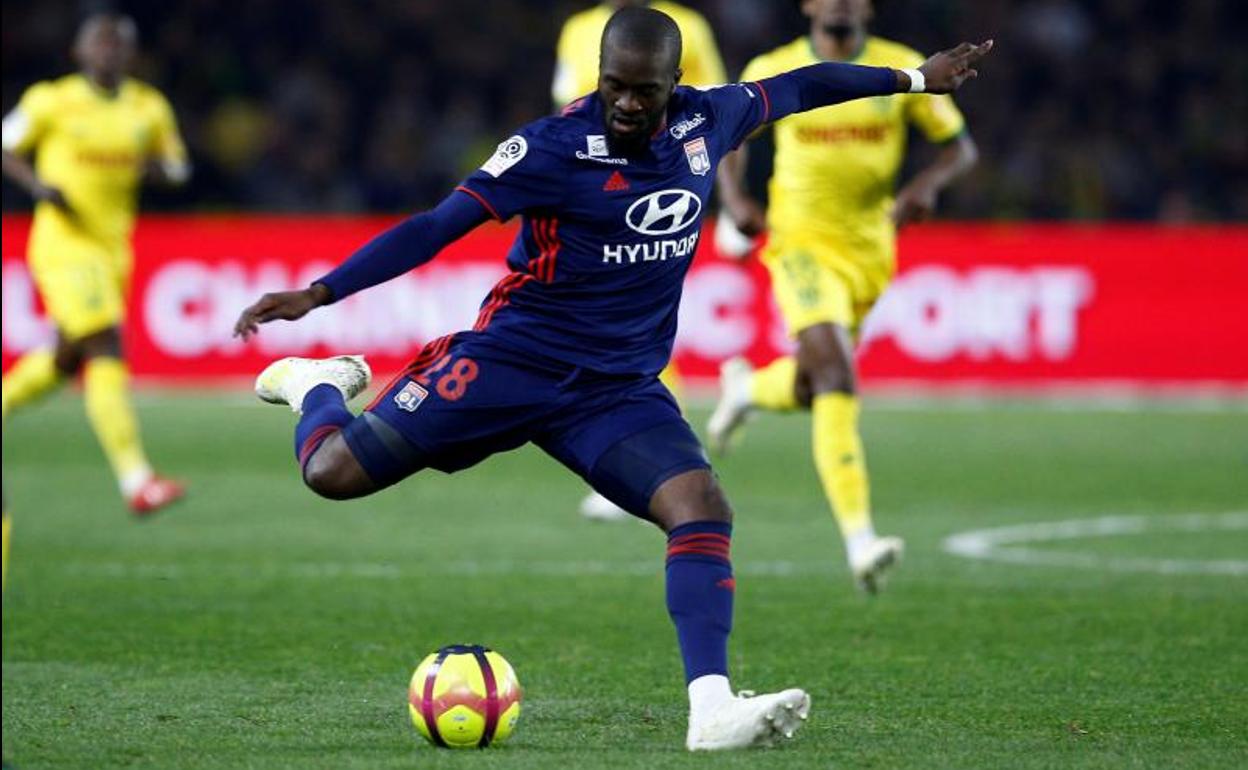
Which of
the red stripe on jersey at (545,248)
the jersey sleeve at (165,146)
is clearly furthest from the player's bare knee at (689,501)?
the jersey sleeve at (165,146)

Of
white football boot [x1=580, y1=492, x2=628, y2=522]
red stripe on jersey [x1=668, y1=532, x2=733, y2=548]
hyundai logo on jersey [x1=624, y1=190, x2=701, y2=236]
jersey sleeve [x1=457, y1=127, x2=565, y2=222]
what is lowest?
white football boot [x1=580, y1=492, x2=628, y2=522]

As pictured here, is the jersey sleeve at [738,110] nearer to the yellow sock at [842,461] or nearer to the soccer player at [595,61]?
the yellow sock at [842,461]

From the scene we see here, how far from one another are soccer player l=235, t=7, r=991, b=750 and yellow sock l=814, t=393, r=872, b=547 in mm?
2871

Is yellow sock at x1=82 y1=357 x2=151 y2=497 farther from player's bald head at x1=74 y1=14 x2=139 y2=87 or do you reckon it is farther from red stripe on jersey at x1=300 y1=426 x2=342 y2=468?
red stripe on jersey at x1=300 y1=426 x2=342 y2=468

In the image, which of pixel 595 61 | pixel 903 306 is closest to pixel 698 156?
pixel 595 61

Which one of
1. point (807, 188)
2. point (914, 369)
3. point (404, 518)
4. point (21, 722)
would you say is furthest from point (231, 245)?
point (21, 722)

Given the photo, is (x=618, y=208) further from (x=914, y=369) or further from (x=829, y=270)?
(x=914, y=369)

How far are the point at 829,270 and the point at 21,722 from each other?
469 centimetres

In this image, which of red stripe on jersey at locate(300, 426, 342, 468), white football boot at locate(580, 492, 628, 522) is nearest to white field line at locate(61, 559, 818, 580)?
white football boot at locate(580, 492, 628, 522)

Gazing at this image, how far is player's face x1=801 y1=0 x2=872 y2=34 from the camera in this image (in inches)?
374

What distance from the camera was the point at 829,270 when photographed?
9727mm

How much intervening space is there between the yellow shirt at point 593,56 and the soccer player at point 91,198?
2646mm

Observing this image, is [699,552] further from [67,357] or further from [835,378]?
[67,357]

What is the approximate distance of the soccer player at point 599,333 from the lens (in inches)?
227
